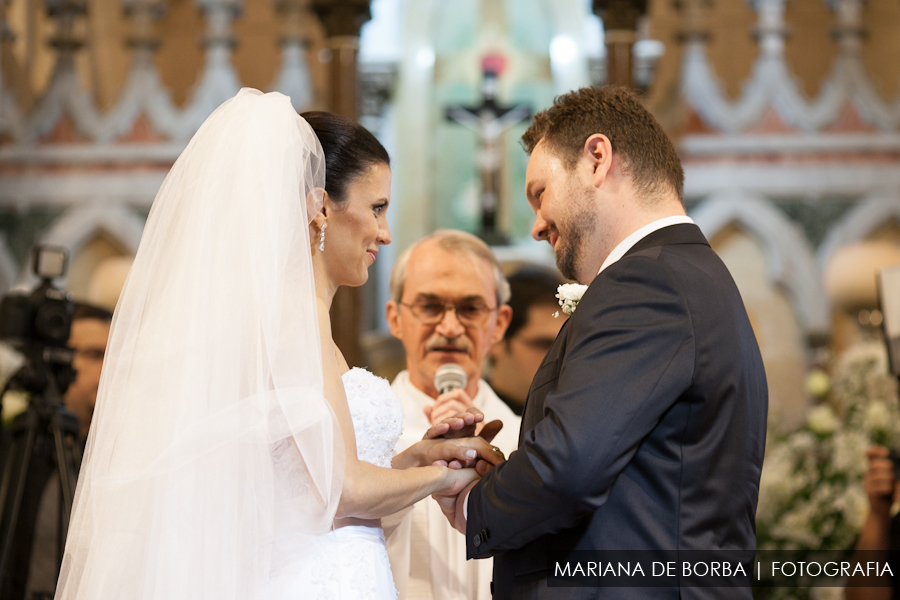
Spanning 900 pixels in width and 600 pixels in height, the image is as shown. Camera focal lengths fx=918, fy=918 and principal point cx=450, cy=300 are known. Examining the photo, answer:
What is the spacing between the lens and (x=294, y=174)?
242cm

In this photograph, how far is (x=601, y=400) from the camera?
6.82 feet

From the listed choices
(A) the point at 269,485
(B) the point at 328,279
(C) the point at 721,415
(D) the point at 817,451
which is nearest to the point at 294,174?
(B) the point at 328,279

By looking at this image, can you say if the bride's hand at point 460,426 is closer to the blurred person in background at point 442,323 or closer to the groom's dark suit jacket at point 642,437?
the groom's dark suit jacket at point 642,437

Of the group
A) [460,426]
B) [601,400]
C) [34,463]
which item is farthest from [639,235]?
[34,463]

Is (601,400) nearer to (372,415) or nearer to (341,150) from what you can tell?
(372,415)

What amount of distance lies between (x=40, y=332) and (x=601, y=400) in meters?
2.67

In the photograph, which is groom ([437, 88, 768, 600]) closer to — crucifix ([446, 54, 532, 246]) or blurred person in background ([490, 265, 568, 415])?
blurred person in background ([490, 265, 568, 415])

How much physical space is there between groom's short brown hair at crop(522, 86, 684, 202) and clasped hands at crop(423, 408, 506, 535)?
0.83m

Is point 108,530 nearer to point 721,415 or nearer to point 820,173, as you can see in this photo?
point 721,415

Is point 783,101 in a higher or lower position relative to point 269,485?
higher

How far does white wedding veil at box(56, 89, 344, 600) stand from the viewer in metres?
2.25

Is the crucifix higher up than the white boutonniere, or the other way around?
the crucifix

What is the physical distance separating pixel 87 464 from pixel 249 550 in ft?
1.71

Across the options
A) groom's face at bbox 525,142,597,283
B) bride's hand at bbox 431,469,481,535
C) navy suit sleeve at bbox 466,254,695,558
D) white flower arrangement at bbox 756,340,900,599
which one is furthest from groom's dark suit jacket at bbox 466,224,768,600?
white flower arrangement at bbox 756,340,900,599
